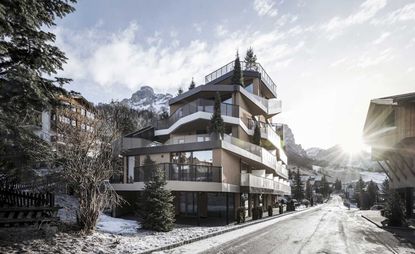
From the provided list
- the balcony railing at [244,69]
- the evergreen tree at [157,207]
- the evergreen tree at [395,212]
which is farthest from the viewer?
the balcony railing at [244,69]

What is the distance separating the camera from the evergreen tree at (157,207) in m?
19.2

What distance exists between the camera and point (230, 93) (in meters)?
36.7

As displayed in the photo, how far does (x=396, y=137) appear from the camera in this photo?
2798cm

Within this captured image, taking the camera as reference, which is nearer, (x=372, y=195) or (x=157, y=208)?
(x=157, y=208)

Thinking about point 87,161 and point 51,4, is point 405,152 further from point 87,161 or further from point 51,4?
point 51,4

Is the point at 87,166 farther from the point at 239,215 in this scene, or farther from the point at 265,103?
the point at 265,103

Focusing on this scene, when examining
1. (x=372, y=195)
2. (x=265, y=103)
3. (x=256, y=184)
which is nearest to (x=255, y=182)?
(x=256, y=184)

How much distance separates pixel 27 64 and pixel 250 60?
122 feet

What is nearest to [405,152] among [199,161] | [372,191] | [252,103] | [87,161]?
[252,103]

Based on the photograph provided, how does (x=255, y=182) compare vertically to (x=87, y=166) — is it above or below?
below

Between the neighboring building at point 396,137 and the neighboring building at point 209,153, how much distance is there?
11.0m

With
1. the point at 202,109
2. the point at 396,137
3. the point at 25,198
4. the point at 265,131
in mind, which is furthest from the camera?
the point at 265,131

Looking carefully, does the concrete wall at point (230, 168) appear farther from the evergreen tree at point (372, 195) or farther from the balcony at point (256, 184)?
the evergreen tree at point (372, 195)

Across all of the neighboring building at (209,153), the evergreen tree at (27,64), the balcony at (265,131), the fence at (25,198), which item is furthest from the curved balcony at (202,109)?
the evergreen tree at (27,64)
